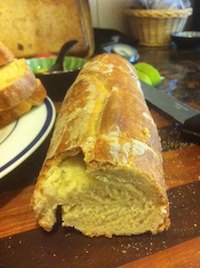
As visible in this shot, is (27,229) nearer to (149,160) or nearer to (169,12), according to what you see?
(149,160)

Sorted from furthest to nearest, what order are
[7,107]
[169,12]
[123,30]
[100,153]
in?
[123,30], [169,12], [7,107], [100,153]

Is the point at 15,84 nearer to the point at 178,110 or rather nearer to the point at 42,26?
the point at 178,110

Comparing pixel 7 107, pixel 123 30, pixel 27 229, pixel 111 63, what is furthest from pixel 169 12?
pixel 27 229

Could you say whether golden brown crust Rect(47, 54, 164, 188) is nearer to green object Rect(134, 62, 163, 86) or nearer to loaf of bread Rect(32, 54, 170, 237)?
loaf of bread Rect(32, 54, 170, 237)

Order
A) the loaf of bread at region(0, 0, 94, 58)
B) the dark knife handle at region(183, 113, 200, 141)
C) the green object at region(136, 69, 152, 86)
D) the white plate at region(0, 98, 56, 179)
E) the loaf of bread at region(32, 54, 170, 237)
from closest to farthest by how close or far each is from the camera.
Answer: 1. the loaf of bread at region(32, 54, 170, 237)
2. the white plate at region(0, 98, 56, 179)
3. the dark knife handle at region(183, 113, 200, 141)
4. the green object at region(136, 69, 152, 86)
5. the loaf of bread at region(0, 0, 94, 58)

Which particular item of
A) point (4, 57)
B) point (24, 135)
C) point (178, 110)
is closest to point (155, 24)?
point (178, 110)

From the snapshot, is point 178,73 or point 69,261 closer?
point 69,261

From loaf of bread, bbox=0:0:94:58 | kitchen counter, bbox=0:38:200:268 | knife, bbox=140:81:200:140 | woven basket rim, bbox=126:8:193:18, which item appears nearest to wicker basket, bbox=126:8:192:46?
woven basket rim, bbox=126:8:193:18
